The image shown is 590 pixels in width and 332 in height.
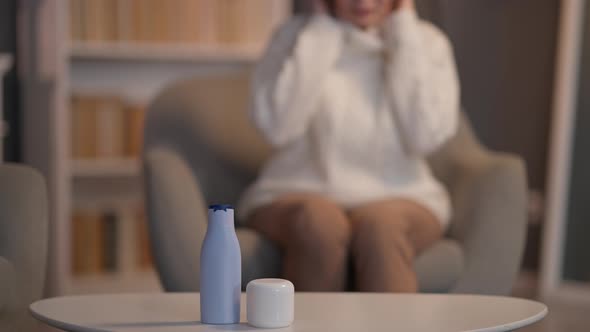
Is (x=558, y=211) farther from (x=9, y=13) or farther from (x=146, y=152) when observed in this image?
(x=9, y=13)

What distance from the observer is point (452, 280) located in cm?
220

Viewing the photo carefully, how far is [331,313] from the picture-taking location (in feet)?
4.95

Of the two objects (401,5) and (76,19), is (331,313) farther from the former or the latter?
(76,19)

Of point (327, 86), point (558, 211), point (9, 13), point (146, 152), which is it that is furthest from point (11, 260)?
point (558, 211)

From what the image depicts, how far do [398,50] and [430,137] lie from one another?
257 millimetres

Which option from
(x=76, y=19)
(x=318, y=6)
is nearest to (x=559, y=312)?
(x=318, y=6)

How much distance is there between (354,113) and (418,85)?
18 centimetres

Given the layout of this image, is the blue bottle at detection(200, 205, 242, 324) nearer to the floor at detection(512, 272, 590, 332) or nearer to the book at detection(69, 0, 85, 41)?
the floor at detection(512, 272, 590, 332)

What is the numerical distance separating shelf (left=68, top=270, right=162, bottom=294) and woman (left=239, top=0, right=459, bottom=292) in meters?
1.09

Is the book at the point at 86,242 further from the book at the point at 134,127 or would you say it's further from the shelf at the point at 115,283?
the book at the point at 134,127

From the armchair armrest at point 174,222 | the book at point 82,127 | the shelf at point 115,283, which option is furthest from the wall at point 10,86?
the armchair armrest at point 174,222

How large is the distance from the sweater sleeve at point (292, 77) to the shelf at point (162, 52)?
0.87 m

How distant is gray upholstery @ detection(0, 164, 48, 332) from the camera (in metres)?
1.73

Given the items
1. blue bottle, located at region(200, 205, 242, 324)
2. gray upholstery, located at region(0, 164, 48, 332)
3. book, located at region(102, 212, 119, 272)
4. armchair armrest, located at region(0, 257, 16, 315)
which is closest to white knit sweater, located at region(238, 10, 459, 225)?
gray upholstery, located at region(0, 164, 48, 332)
